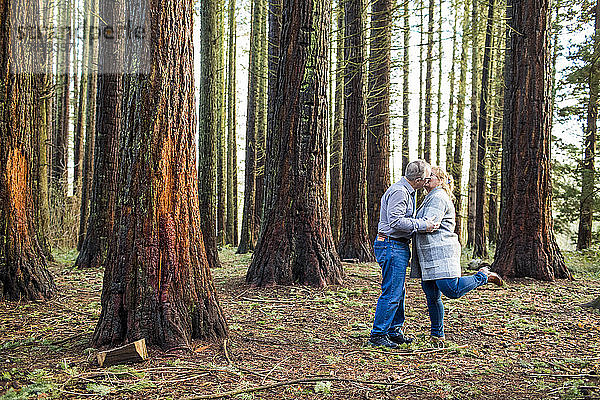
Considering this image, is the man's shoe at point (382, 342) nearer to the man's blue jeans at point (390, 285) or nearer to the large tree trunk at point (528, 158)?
the man's blue jeans at point (390, 285)

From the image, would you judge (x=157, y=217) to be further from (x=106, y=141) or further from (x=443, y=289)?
(x=106, y=141)

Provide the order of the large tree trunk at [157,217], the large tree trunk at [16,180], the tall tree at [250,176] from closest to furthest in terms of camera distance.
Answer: the large tree trunk at [157,217]
the large tree trunk at [16,180]
the tall tree at [250,176]

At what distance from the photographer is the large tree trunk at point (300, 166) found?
27.1 feet

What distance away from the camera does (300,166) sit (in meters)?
8.35

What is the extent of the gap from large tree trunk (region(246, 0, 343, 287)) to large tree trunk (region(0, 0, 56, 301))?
3.15 meters

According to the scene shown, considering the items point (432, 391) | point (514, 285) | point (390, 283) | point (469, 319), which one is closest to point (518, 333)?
point (469, 319)

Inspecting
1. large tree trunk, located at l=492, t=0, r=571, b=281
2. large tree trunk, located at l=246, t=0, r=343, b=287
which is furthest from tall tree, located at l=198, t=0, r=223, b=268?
large tree trunk, located at l=492, t=0, r=571, b=281

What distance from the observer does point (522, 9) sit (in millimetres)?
10141

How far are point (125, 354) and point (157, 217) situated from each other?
4.03 feet

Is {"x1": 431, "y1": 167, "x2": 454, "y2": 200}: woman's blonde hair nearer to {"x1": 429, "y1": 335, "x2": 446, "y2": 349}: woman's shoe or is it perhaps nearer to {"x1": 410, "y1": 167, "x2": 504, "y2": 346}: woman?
{"x1": 410, "y1": 167, "x2": 504, "y2": 346}: woman

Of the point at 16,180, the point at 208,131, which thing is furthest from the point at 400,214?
the point at 208,131

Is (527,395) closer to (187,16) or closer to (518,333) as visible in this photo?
(518,333)

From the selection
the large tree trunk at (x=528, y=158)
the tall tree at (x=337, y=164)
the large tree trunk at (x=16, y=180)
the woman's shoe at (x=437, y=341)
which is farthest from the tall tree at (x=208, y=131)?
the tall tree at (x=337, y=164)

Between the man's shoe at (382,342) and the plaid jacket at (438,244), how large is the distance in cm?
75
